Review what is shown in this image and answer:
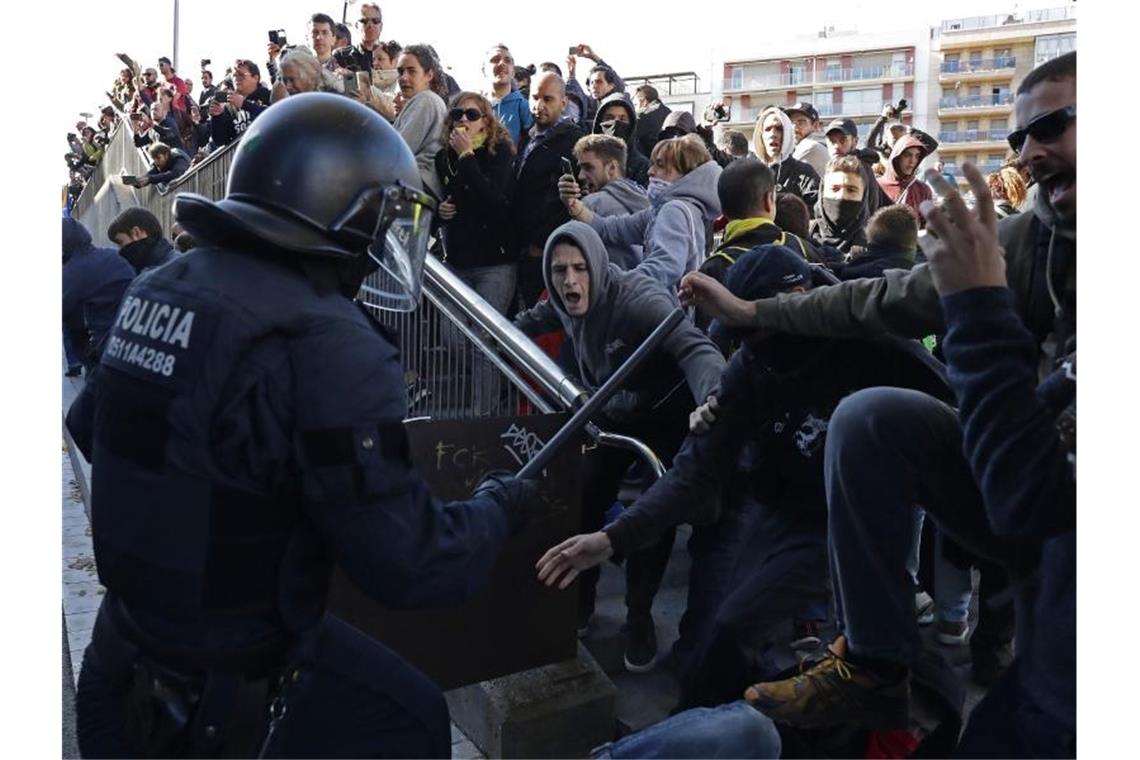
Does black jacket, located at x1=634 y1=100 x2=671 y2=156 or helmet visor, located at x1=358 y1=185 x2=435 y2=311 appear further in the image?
black jacket, located at x1=634 y1=100 x2=671 y2=156

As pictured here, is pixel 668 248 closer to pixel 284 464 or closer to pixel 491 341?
pixel 491 341

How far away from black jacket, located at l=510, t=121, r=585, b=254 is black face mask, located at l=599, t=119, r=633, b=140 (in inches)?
22.2

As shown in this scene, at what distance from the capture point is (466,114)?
5.92 meters

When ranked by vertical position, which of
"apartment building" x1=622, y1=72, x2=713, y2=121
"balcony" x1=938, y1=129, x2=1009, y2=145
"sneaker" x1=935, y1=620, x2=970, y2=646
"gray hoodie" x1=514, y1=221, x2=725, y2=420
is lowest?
"sneaker" x1=935, y1=620, x2=970, y2=646

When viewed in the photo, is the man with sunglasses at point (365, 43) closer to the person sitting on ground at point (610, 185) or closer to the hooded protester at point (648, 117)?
the hooded protester at point (648, 117)

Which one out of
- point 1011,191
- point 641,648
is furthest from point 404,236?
point 1011,191

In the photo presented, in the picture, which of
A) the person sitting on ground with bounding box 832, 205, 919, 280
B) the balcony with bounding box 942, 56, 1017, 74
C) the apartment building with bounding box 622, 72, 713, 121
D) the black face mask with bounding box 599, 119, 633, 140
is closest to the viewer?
the person sitting on ground with bounding box 832, 205, 919, 280

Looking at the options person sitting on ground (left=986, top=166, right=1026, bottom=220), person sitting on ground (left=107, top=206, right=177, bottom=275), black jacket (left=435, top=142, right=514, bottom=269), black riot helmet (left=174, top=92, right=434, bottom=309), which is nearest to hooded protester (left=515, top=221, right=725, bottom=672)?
black jacket (left=435, top=142, right=514, bottom=269)

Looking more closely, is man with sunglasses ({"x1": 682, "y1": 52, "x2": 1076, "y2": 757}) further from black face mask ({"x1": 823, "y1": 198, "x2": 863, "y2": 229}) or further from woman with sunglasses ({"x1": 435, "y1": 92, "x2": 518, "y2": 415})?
woman with sunglasses ({"x1": 435, "y1": 92, "x2": 518, "y2": 415})

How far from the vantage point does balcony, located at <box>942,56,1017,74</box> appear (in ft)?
261

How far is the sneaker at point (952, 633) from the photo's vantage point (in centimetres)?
374

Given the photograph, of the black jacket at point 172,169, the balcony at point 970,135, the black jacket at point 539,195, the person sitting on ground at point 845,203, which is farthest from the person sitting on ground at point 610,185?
the balcony at point 970,135

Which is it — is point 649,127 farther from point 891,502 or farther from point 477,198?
point 891,502

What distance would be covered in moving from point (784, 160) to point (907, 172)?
825mm
